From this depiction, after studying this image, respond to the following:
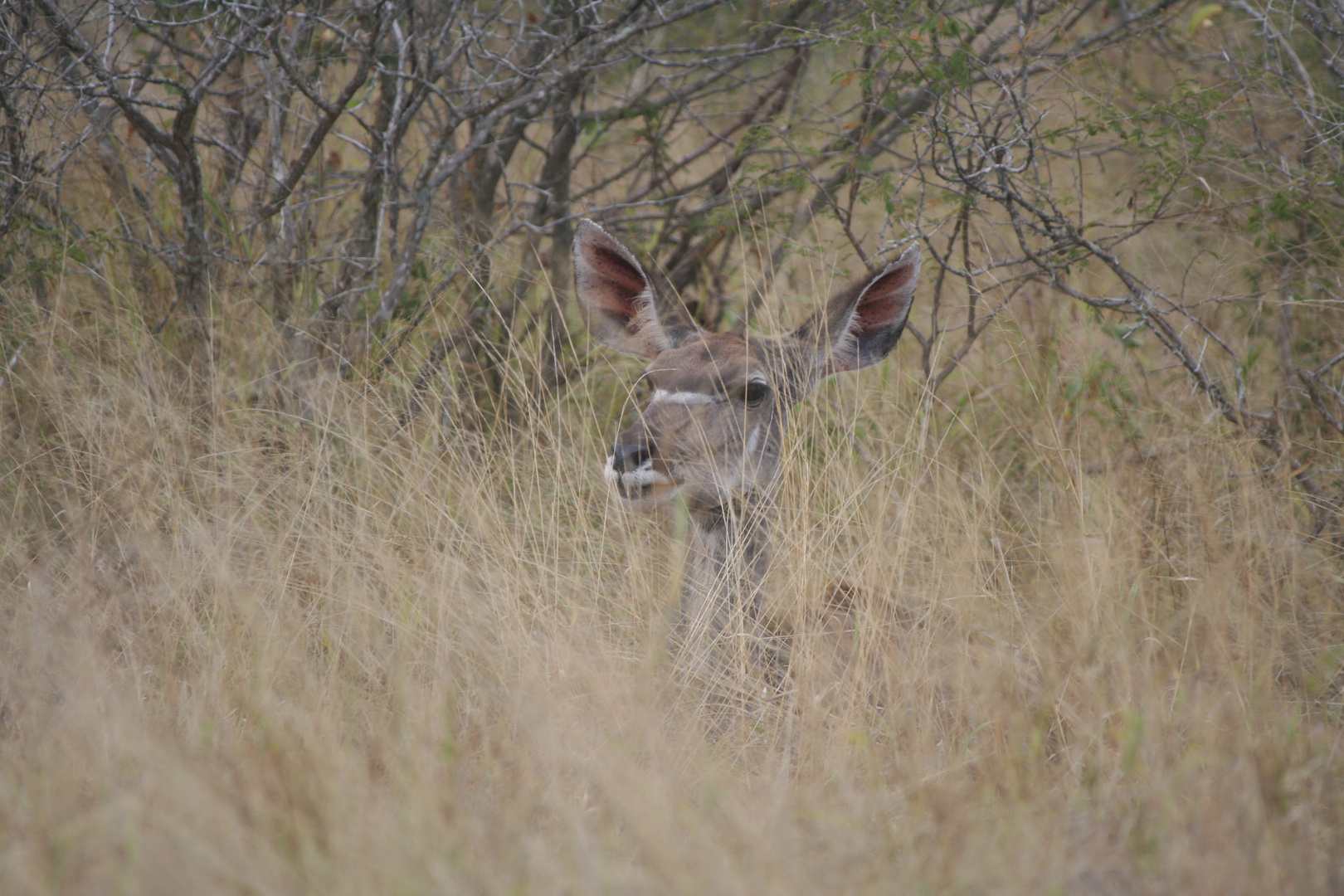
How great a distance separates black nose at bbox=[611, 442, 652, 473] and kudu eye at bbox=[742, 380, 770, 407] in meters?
0.62

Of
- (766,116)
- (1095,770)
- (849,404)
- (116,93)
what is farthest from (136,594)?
(766,116)

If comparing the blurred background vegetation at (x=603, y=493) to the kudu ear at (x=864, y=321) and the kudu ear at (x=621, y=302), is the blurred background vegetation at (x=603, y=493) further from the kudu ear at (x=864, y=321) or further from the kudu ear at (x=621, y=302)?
the kudu ear at (x=621, y=302)

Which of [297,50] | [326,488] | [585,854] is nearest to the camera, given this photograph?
[585,854]

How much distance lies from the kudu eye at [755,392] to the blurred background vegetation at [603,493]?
0.34 metres

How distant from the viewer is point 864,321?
4.83 metres

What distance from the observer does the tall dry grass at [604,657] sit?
2.65 m

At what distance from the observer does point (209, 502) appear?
4.86 meters

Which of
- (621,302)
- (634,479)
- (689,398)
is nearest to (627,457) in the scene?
(634,479)

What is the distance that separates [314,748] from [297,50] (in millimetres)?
4562

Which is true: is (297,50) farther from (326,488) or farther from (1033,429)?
(1033,429)

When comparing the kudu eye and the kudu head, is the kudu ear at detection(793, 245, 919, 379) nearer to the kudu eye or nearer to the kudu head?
the kudu head

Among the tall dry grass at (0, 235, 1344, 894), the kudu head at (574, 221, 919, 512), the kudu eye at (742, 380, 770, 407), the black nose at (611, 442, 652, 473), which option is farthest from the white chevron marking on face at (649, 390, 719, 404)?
the tall dry grass at (0, 235, 1344, 894)

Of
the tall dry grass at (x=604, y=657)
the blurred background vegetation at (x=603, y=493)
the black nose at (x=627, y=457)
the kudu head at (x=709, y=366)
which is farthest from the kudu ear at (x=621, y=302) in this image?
the black nose at (x=627, y=457)

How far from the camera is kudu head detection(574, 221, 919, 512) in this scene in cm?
415
